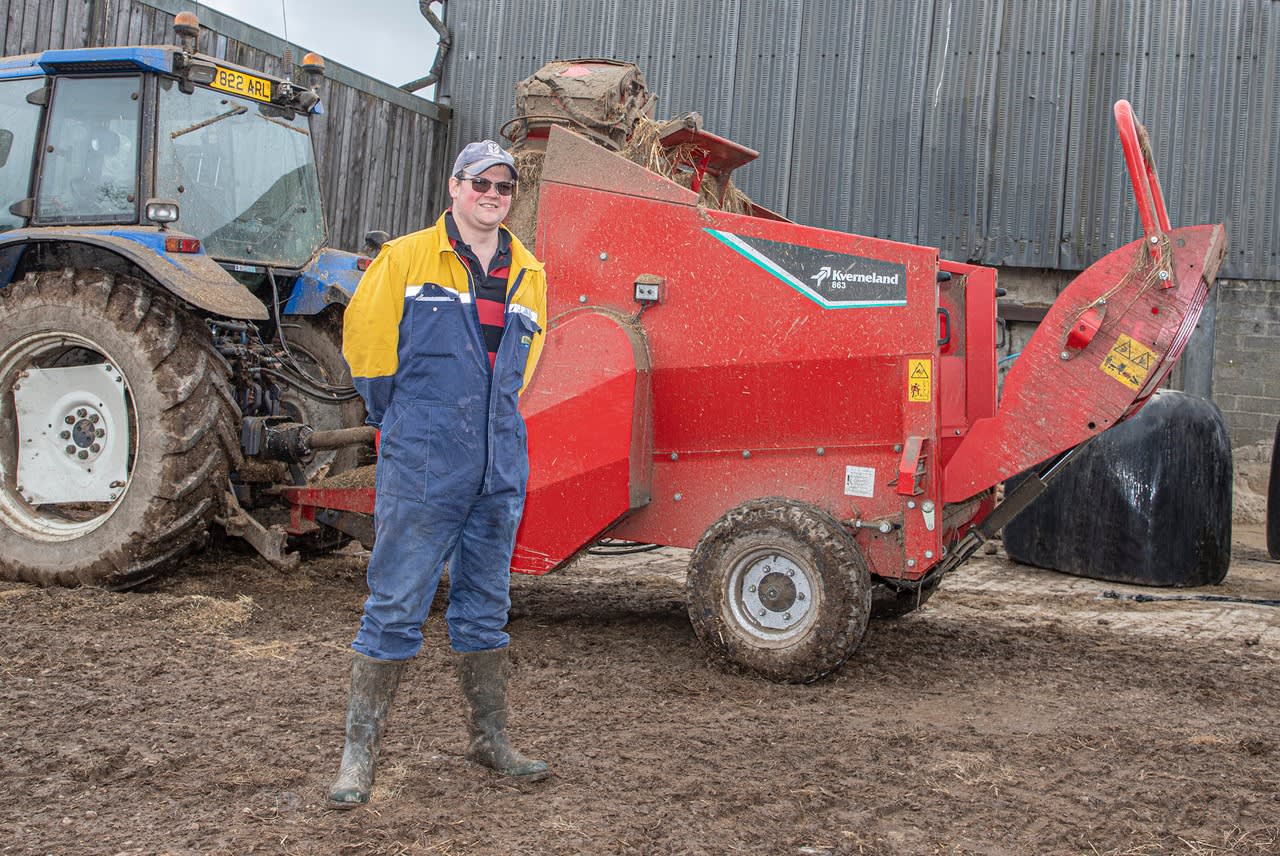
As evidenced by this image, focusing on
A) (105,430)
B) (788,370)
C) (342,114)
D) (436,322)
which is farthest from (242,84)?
(342,114)

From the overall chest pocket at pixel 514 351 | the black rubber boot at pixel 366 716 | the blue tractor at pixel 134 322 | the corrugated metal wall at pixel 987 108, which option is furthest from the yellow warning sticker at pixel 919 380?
the corrugated metal wall at pixel 987 108

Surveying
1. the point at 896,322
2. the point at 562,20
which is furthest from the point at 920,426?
the point at 562,20

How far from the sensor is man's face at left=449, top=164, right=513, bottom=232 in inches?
129

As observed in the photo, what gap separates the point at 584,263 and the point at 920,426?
1519 mm

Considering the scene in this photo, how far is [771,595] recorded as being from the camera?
14.7 feet

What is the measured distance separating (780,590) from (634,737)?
3.34 ft

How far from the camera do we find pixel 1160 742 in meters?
3.79

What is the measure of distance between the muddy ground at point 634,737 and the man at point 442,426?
0.25m

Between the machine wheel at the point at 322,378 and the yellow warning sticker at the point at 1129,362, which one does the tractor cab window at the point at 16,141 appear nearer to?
the machine wheel at the point at 322,378

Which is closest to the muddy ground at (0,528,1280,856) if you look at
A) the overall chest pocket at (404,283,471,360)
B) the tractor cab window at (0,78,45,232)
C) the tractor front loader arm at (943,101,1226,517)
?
the tractor front loader arm at (943,101,1226,517)

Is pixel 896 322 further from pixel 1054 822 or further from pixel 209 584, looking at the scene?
pixel 209 584

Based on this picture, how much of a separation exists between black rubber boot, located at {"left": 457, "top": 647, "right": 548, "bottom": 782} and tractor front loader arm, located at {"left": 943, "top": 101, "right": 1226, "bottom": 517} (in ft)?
6.63

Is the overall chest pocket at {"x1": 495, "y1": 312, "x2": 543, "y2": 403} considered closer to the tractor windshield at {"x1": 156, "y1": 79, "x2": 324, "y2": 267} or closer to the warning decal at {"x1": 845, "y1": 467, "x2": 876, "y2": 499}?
the warning decal at {"x1": 845, "y1": 467, "x2": 876, "y2": 499}

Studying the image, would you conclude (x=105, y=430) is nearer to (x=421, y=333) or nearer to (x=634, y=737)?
(x=421, y=333)
